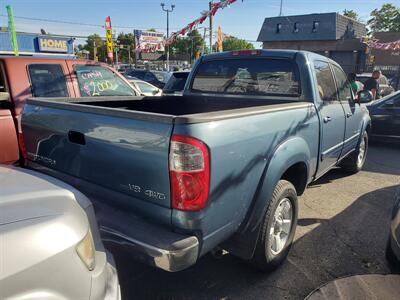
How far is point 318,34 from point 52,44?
31.2 metres

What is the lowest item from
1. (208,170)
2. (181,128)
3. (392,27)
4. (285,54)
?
(208,170)

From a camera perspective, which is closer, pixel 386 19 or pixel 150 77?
pixel 150 77

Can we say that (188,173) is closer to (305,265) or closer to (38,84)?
(305,265)

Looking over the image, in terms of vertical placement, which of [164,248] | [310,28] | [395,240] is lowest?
[395,240]

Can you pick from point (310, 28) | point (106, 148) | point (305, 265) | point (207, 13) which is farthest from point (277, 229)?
point (310, 28)

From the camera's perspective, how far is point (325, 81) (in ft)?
13.5

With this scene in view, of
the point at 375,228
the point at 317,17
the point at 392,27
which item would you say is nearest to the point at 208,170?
the point at 375,228

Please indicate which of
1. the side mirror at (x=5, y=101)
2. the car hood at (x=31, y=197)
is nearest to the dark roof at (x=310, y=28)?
the side mirror at (x=5, y=101)

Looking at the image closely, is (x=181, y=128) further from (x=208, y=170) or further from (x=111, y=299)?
(x=111, y=299)

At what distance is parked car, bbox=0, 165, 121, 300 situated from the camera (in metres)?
1.28

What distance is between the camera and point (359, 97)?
509 centimetres

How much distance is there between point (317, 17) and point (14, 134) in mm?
45574

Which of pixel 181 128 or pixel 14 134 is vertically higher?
pixel 181 128

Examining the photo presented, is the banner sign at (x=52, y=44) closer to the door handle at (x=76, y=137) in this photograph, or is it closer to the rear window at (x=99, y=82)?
the rear window at (x=99, y=82)
